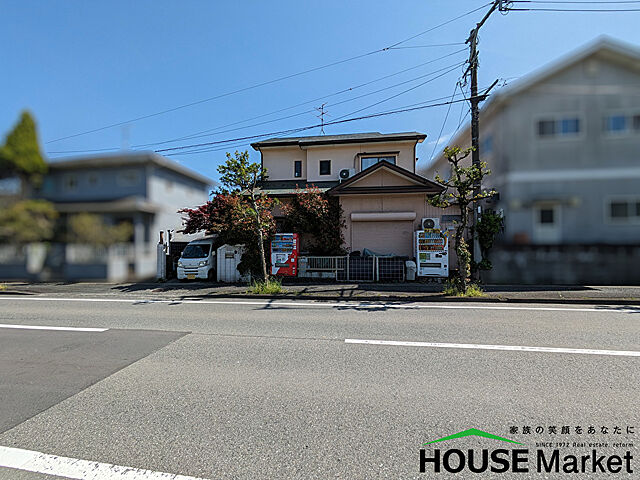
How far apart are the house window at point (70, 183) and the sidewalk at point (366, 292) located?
7.04 metres

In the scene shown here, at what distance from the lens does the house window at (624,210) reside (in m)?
2.65

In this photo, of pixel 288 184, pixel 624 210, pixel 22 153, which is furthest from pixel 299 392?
pixel 288 184

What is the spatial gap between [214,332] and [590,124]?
224 inches

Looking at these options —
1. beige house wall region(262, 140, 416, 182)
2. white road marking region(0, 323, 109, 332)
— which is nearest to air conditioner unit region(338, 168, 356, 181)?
beige house wall region(262, 140, 416, 182)

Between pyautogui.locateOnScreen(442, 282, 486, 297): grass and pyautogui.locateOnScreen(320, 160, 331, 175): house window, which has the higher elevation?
pyautogui.locateOnScreen(320, 160, 331, 175): house window

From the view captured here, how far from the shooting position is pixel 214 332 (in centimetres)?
532

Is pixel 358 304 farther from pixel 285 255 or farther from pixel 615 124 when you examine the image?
pixel 615 124

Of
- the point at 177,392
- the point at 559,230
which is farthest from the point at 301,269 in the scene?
the point at 559,230

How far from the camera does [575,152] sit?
2.61 metres

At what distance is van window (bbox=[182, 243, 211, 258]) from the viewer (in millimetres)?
12517

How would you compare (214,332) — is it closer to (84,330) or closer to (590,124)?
(84,330)

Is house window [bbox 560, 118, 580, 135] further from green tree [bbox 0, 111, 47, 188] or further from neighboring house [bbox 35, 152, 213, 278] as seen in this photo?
green tree [bbox 0, 111, 47, 188]

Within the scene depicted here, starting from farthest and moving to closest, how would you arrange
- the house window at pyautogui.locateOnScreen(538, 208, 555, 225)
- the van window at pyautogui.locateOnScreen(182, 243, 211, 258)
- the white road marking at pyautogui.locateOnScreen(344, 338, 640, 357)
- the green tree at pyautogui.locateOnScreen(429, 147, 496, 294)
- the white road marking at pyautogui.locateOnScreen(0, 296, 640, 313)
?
1. the van window at pyautogui.locateOnScreen(182, 243, 211, 258)
2. the green tree at pyautogui.locateOnScreen(429, 147, 496, 294)
3. the white road marking at pyautogui.locateOnScreen(0, 296, 640, 313)
4. the white road marking at pyautogui.locateOnScreen(344, 338, 640, 357)
5. the house window at pyautogui.locateOnScreen(538, 208, 555, 225)

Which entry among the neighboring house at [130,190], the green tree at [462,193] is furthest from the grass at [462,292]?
the neighboring house at [130,190]
